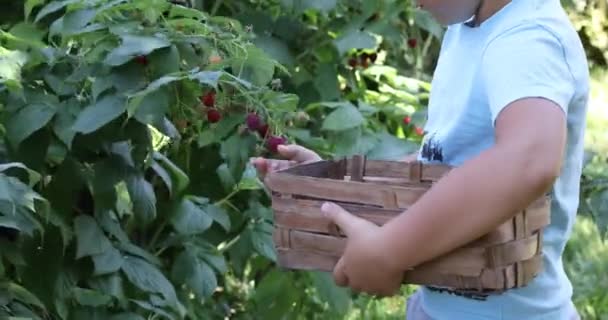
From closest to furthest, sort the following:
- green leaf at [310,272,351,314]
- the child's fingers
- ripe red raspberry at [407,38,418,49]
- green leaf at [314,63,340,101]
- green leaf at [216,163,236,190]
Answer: the child's fingers, green leaf at [216,163,236,190], green leaf at [310,272,351,314], green leaf at [314,63,340,101], ripe red raspberry at [407,38,418,49]

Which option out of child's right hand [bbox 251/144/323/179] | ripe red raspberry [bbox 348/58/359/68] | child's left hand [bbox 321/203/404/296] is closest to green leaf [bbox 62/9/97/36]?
child's right hand [bbox 251/144/323/179]

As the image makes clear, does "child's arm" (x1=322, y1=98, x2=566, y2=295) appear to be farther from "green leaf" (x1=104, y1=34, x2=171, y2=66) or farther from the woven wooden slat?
"green leaf" (x1=104, y1=34, x2=171, y2=66)

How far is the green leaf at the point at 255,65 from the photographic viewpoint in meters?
1.77

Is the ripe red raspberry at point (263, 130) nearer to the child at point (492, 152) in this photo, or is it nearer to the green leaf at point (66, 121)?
the green leaf at point (66, 121)

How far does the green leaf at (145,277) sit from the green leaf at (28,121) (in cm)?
36

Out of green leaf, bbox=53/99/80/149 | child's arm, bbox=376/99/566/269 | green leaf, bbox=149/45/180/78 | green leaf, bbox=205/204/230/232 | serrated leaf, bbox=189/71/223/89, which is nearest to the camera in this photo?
child's arm, bbox=376/99/566/269

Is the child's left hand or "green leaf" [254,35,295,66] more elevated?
the child's left hand

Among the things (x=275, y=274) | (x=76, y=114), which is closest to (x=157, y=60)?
(x=76, y=114)

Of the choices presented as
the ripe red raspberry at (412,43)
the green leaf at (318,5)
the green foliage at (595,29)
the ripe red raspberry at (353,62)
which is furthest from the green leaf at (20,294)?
the green foliage at (595,29)

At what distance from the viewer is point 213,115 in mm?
1853

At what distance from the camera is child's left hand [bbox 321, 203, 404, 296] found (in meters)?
1.15

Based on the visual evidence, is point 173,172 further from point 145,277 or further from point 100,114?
point 100,114

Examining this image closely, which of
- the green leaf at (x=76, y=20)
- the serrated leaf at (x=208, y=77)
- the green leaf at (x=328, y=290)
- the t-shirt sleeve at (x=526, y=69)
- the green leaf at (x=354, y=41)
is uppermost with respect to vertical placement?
the t-shirt sleeve at (x=526, y=69)

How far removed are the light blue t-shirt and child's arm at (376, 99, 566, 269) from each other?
0.09ft
